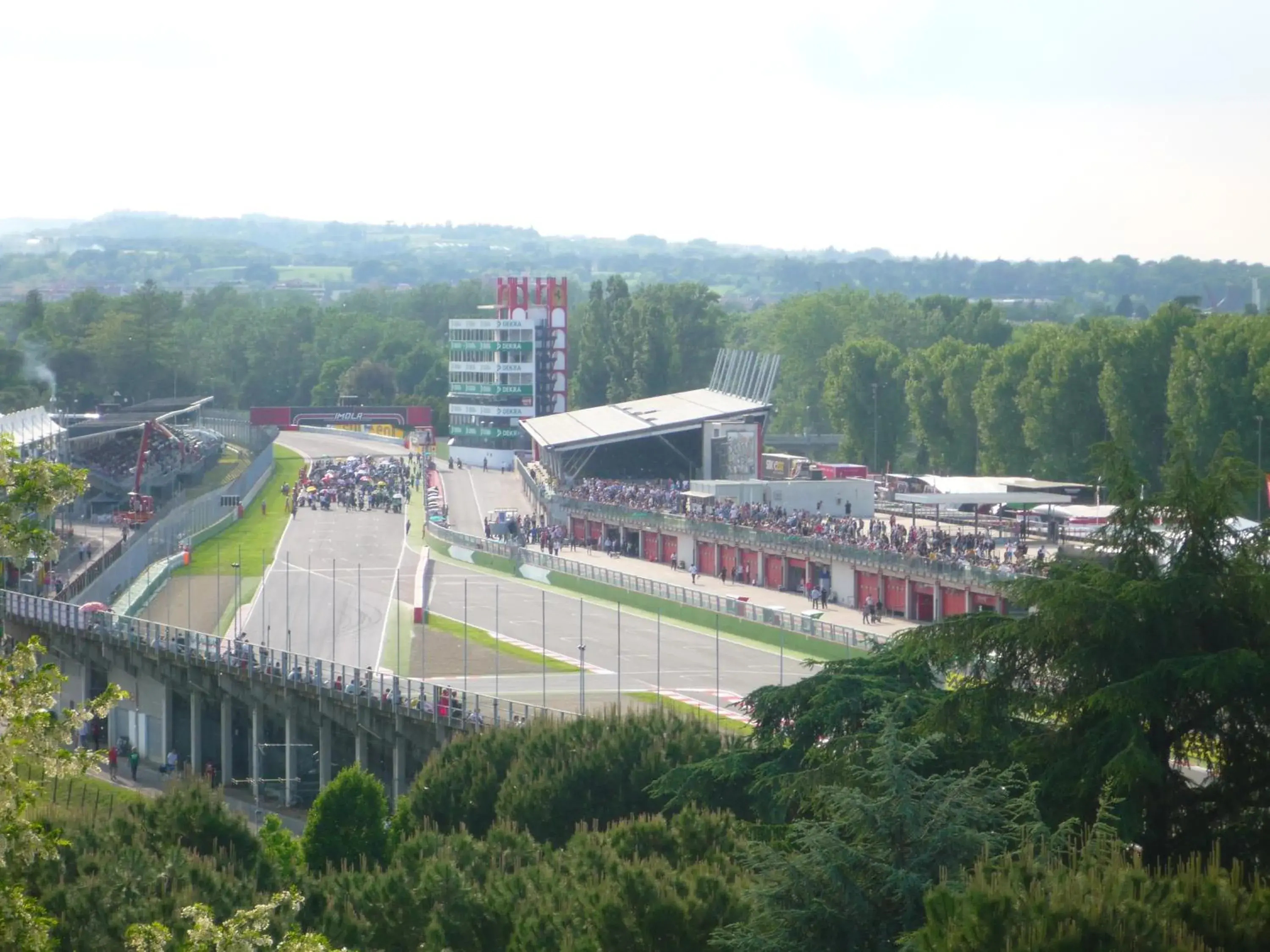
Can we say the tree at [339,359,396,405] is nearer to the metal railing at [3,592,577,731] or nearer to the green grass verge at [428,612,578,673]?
the green grass verge at [428,612,578,673]

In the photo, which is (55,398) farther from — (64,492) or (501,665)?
(64,492)

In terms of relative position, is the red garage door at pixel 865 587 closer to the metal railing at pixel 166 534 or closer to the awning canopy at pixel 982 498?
the awning canopy at pixel 982 498

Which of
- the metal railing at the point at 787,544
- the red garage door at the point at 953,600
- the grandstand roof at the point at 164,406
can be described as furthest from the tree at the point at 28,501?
the grandstand roof at the point at 164,406

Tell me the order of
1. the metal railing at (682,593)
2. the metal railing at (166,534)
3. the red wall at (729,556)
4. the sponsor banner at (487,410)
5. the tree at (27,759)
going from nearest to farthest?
the tree at (27,759)
the metal railing at (682,593)
the metal railing at (166,534)
the red wall at (729,556)
the sponsor banner at (487,410)

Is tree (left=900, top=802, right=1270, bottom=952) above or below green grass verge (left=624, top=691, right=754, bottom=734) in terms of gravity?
above

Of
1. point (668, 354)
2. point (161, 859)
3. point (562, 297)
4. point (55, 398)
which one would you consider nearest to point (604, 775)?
point (161, 859)

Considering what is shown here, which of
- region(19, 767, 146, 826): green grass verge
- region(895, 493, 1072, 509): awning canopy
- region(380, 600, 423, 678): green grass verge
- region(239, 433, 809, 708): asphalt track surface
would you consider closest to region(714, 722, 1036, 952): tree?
region(19, 767, 146, 826): green grass verge
